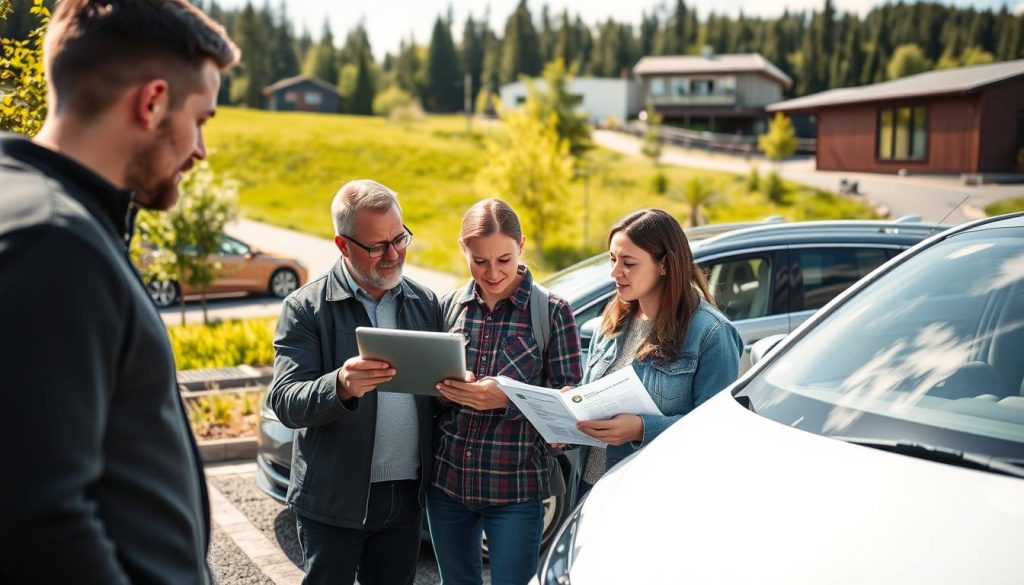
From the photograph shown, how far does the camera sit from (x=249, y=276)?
18.7 metres

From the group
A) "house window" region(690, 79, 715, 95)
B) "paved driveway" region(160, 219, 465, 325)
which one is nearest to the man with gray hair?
"paved driveway" region(160, 219, 465, 325)

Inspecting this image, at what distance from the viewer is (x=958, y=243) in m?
3.15

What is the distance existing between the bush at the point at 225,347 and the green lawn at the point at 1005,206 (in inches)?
904

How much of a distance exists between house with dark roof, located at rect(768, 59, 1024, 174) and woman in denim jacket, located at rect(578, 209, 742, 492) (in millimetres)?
37218

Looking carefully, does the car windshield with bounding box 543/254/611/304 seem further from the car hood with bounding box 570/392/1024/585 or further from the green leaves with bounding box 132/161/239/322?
the green leaves with bounding box 132/161/239/322

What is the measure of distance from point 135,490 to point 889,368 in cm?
225

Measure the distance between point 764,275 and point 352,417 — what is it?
342cm

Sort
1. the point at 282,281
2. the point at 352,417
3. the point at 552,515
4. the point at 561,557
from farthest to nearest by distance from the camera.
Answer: the point at 282,281 → the point at 552,515 → the point at 352,417 → the point at 561,557

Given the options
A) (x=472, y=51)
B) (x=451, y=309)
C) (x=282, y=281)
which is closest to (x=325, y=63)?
(x=472, y=51)

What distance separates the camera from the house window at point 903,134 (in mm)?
38844

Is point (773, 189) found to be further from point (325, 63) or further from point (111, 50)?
point (325, 63)

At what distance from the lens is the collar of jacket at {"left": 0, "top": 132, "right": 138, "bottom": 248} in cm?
142

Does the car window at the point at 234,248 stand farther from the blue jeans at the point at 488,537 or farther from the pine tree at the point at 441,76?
the pine tree at the point at 441,76

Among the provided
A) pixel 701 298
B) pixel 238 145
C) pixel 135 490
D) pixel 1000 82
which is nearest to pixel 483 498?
pixel 701 298
